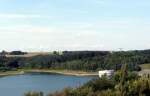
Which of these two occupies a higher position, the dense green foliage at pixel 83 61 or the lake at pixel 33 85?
the dense green foliage at pixel 83 61

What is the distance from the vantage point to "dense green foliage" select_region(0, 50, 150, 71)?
87875 mm

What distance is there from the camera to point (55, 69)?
94938 millimetres

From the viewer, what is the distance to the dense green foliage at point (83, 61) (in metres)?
87.9

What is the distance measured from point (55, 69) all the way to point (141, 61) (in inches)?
623

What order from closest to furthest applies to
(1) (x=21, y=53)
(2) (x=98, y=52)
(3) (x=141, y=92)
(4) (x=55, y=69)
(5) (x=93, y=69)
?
(3) (x=141, y=92), (5) (x=93, y=69), (4) (x=55, y=69), (2) (x=98, y=52), (1) (x=21, y=53)

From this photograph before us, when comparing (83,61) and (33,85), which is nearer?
(33,85)

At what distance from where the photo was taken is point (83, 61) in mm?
94125

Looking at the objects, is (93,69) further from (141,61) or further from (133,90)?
(133,90)

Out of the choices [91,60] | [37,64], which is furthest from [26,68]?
[91,60]

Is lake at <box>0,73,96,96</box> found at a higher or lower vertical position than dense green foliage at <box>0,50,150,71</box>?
lower

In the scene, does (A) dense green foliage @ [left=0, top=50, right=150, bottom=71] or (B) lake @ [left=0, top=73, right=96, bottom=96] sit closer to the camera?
(B) lake @ [left=0, top=73, right=96, bottom=96]

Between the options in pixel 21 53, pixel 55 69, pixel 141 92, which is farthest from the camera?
pixel 21 53

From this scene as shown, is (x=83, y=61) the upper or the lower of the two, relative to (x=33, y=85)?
upper

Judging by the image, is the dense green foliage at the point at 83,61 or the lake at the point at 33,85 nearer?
the lake at the point at 33,85
